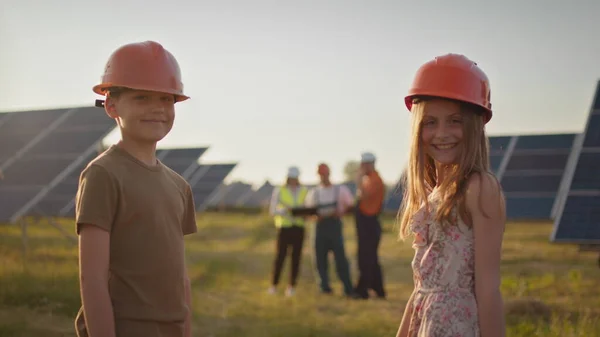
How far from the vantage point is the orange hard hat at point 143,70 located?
2.55m

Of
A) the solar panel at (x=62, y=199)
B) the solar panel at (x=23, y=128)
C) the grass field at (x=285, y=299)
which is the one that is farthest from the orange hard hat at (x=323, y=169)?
the solar panel at (x=23, y=128)

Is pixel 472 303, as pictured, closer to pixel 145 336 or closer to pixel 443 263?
pixel 443 263

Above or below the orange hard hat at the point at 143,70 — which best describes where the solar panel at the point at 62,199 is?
below

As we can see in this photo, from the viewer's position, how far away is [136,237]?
2447 mm

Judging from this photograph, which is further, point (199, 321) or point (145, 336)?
point (199, 321)

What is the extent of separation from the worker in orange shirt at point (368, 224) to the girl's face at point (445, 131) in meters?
7.31

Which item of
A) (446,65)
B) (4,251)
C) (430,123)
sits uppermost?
(446,65)

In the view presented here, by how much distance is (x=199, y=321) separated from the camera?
24.3ft

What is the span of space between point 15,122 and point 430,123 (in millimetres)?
13169

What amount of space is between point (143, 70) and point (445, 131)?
1034 mm

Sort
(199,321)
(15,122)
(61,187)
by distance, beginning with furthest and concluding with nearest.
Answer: (61,187) → (15,122) → (199,321)

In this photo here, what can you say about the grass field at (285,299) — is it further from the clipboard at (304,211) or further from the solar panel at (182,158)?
the solar panel at (182,158)

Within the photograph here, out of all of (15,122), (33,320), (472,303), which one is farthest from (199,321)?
(15,122)

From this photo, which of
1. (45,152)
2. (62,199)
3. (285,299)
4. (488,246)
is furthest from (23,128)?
(488,246)
